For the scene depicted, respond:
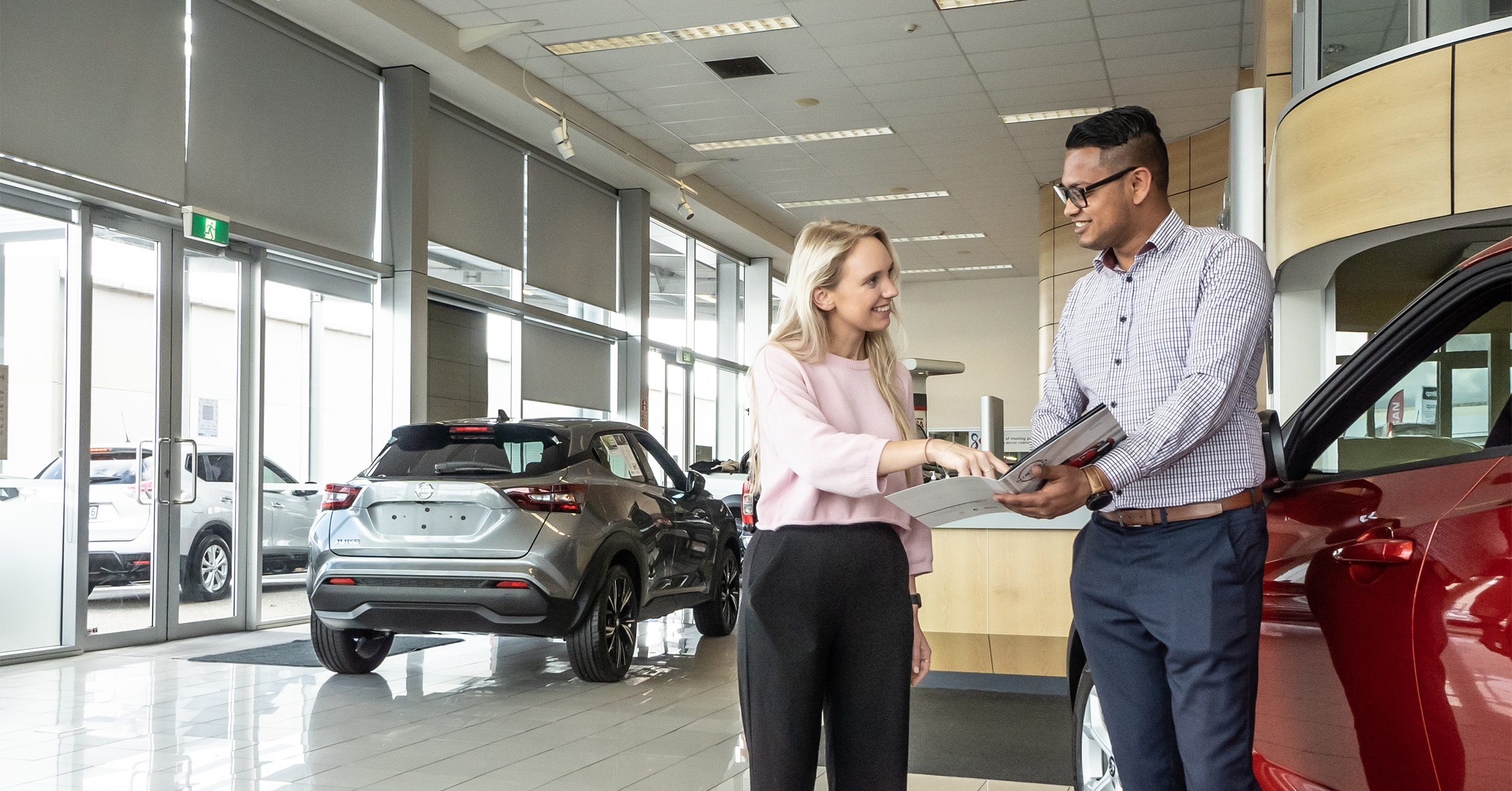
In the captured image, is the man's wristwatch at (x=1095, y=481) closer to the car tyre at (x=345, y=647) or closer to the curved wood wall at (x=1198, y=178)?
the car tyre at (x=345, y=647)

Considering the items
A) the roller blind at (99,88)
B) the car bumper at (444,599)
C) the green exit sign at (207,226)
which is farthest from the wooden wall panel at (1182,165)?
the roller blind at (99,88)

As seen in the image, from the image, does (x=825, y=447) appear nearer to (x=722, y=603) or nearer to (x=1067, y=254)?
(x=722, y=603)

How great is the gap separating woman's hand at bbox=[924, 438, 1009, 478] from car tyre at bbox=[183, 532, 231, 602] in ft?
24.4

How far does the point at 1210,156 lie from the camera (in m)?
12.6

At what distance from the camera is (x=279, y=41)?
8.74 metres

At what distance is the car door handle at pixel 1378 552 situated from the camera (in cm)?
174

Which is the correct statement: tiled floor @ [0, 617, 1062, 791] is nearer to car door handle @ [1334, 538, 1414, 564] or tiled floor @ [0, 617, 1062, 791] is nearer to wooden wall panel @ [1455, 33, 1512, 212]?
car door handle @ [1334, 538, 1414, 564]

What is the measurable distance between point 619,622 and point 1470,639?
16.3ft

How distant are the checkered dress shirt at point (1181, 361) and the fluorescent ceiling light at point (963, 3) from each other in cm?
739

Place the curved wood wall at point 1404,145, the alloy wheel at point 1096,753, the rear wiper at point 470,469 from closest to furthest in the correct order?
the alloy wheel at point 1096,753
the curved wood wall at point 1404,145
the rear wiper at point 470,469

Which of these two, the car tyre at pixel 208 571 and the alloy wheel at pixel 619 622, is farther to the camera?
the car tyre at pixel 208 571

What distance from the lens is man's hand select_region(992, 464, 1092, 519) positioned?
1.84 m

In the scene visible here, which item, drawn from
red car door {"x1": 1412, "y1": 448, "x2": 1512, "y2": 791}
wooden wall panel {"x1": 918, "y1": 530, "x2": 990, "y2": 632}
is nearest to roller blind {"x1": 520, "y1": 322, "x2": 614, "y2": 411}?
wooden wall panel {"x1": 918, "y1": 530, "x2": 990, "y2": 632}

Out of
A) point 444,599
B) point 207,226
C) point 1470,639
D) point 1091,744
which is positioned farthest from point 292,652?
point 1470,639
